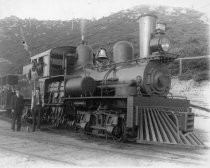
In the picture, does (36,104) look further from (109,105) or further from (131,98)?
(131,98)

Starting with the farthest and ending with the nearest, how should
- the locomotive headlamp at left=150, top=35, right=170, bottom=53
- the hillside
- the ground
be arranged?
1. the hillside
2. the locomotive headlamp at left=150, top=35, right=170, bottom=53
3. the ground

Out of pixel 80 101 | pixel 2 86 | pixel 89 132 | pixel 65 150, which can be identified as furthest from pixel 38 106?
pixel 2 86

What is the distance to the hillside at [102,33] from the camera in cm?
2293

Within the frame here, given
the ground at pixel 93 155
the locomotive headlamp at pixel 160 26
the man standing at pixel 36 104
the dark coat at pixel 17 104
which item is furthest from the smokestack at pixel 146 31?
the dark coat at pixel 17 104

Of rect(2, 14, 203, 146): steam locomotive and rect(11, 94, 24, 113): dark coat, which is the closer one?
rect(2, 14, 203, 146): steam locomotive

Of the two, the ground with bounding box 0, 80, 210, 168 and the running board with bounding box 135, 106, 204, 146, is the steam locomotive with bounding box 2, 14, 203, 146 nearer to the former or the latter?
the running board with bounding box 135, 106, 204, 146

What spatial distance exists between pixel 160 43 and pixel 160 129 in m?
2.55

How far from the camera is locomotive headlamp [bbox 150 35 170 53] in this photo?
28.4ft

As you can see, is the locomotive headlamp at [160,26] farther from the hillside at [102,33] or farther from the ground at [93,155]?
the hillside at [102,33]

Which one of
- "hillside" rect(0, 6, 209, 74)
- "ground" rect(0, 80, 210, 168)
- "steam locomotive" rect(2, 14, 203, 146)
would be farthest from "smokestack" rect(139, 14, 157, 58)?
"hillside" rect(0, 6, 209, 74)

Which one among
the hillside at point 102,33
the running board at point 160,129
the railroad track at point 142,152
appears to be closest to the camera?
the railroad track at point 142,152

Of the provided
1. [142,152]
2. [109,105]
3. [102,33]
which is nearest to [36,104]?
[109,105]

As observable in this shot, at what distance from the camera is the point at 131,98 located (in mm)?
8023

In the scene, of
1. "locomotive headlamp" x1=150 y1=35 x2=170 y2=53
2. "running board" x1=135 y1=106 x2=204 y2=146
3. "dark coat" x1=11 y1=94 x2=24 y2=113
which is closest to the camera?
"running board" x1=135 y1=106 x2=204 y2=146
